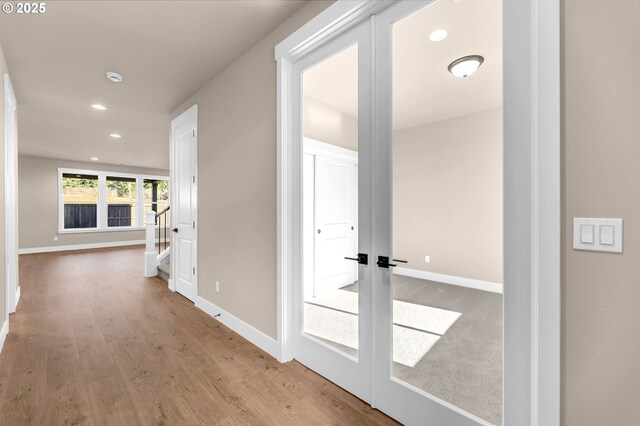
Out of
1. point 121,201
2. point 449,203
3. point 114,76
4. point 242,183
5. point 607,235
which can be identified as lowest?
point 607,235

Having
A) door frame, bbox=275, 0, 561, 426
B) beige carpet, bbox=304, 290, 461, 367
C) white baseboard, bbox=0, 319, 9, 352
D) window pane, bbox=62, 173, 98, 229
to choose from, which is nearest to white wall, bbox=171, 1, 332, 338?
beige carpet, bbox=304, 290, 461, 367

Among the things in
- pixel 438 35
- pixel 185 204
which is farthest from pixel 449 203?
pixel 185 204

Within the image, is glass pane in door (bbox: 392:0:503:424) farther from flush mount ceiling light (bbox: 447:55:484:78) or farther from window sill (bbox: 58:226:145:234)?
window sill (bbox: 58:226:145:234)

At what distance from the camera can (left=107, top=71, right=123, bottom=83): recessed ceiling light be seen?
121 inches

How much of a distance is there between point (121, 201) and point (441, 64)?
10891 millimetres

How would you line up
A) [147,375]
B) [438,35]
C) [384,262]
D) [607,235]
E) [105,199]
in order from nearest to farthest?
[607,235], [438,35], [384,262], [147,375], [105,199]

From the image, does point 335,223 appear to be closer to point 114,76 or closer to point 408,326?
point 408,326

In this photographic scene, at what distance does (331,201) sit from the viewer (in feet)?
7.11

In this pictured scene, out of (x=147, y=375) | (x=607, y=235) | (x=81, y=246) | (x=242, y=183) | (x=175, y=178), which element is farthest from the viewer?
(x=81, y=246)

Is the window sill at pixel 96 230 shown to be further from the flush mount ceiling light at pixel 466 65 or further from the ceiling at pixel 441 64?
the flush mount ceiling light at pixel 466 65

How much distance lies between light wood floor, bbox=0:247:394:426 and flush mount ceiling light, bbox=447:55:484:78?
1.99 meters

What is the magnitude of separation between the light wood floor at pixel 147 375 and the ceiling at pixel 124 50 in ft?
8.98

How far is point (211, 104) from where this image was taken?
130 inches

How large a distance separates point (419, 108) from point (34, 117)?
241 inches
